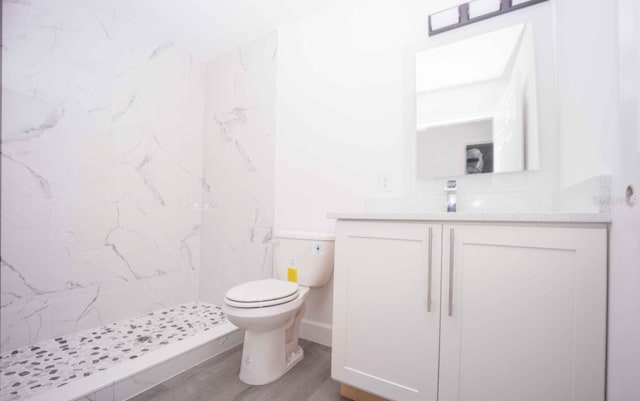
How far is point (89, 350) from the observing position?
1.54 m

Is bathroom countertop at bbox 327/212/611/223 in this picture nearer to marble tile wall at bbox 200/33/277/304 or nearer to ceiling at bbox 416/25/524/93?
ceiling at bbox 416/25/524/93

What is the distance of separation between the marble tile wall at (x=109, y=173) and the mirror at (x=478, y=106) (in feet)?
4.32

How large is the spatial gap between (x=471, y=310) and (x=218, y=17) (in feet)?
7.87

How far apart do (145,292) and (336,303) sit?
1.67 m

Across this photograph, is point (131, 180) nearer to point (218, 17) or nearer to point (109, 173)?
point (109, 173)

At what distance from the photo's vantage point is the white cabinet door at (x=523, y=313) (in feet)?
2.71

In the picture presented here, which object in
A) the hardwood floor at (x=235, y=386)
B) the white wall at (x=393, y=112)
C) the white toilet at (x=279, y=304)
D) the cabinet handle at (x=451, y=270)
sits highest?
the white wall at (x=393, y=112)

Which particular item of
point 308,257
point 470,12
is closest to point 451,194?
point 308,257

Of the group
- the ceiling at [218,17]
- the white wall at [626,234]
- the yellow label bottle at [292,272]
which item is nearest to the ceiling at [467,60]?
the white wall at [626,234]

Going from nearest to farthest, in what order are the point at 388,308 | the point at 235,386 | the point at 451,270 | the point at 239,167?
1. the point at 451,270
2. the point at 388,308
3. the point at 235,386
4. the point at 239,167

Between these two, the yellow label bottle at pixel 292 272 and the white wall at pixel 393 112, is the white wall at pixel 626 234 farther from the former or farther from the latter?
the yellow label bottle at pixel 292 272

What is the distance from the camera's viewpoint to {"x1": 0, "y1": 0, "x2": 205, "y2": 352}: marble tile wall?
1.35 m

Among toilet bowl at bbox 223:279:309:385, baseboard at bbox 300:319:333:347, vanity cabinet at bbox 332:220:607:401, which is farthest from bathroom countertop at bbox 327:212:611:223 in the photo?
baseboard at bbox 300:319:333:347

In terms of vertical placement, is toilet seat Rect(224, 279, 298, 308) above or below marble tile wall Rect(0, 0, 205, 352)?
below
